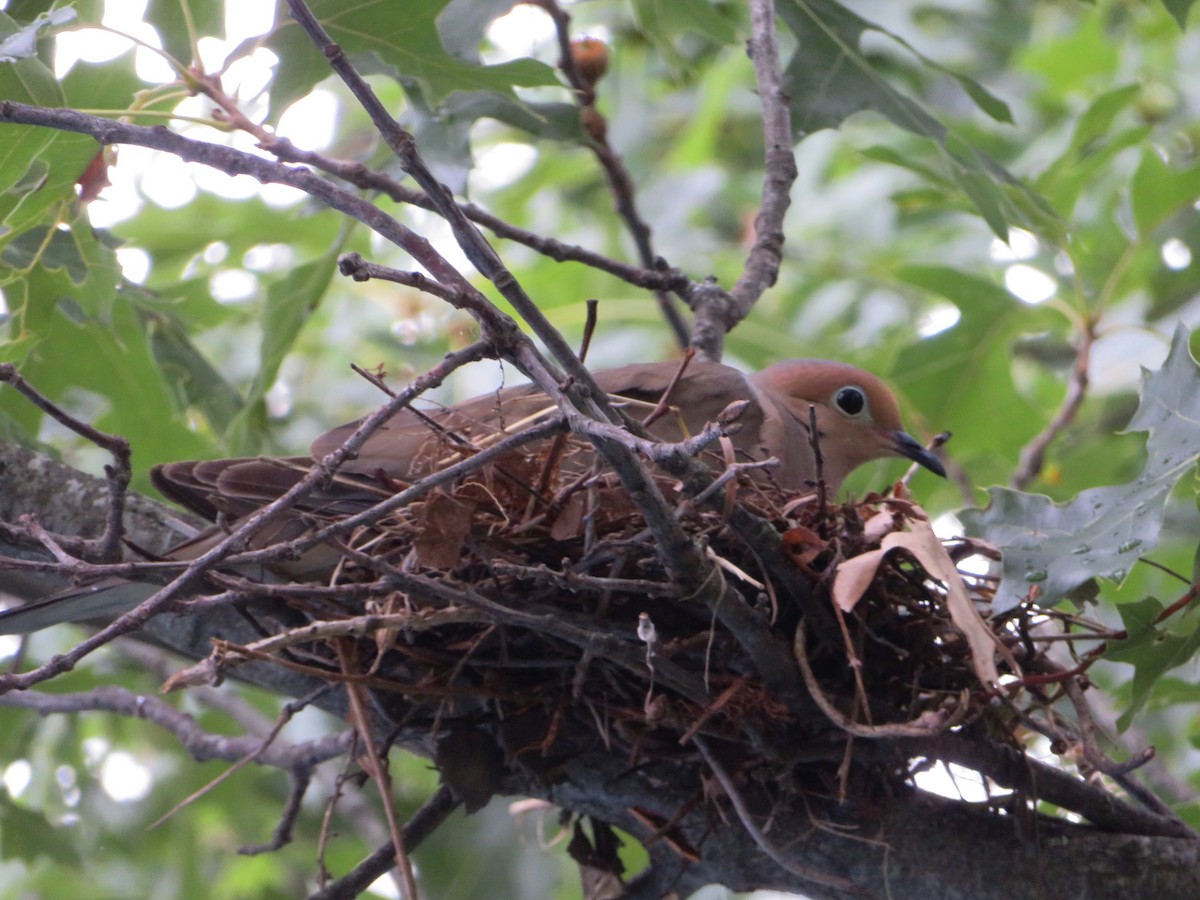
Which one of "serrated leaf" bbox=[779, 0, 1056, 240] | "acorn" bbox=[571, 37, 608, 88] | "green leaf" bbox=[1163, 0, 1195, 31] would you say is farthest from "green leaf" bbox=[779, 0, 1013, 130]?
"green leaf" bbox=[1163, 0, 1195, 31]

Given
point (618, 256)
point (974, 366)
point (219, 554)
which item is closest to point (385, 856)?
point (219, 554)

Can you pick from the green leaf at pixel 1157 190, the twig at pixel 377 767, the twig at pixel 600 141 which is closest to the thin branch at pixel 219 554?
the twig at pixel 377 767

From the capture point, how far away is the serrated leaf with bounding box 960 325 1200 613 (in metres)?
2.09

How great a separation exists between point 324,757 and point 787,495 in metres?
1.22

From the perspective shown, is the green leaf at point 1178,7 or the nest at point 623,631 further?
the green leaf at point 1178,7

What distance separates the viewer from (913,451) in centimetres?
357

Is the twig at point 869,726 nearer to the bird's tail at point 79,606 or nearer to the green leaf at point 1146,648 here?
the green leaf at point 1146,648

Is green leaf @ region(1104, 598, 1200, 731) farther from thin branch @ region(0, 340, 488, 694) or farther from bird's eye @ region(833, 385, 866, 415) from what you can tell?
bird's eye @ region(833, 385, 866, 415)

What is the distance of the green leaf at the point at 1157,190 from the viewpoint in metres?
4.09

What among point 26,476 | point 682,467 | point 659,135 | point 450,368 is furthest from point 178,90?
point 659,135

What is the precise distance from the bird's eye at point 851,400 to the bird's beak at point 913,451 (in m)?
0.12

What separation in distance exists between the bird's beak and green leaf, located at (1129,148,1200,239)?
127cm

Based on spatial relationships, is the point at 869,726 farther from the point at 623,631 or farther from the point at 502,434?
the point at 502,434

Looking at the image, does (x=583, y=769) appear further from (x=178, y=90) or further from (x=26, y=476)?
(x=178, y=90)
